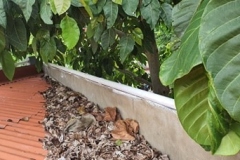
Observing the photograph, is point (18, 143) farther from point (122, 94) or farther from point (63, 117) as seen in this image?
point (122, 94)

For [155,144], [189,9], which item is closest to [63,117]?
[155,144]

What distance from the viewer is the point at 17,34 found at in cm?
123

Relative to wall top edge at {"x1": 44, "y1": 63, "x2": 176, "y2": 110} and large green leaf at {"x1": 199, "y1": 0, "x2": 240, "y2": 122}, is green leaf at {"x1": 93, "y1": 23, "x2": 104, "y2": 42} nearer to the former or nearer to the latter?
wall top edge at {"x1": 44, "y1": 63, "x2": 176, "y2": 110}

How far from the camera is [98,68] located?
2.95 m

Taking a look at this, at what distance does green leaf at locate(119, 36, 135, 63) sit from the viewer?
150 centimetres

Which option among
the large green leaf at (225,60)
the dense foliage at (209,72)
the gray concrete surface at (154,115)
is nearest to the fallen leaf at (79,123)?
Answer: the gray concrete surface at (154,115)

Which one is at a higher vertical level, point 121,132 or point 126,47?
point 126,47

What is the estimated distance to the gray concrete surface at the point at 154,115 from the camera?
1.55 meters

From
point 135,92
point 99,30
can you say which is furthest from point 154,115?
point 99,30

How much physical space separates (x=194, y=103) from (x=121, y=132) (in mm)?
1199

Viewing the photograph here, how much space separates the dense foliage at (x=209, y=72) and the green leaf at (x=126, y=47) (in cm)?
53

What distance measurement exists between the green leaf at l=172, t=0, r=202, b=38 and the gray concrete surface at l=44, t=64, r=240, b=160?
57 centimetres

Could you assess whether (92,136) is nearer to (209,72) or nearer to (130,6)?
(130,6)

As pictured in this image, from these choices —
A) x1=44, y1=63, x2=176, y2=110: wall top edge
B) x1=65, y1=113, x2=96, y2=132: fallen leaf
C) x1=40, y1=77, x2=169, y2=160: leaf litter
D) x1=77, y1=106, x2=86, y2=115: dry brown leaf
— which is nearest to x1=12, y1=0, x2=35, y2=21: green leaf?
x1=44, y1=63, x2=176, y2=110: wall top edge
